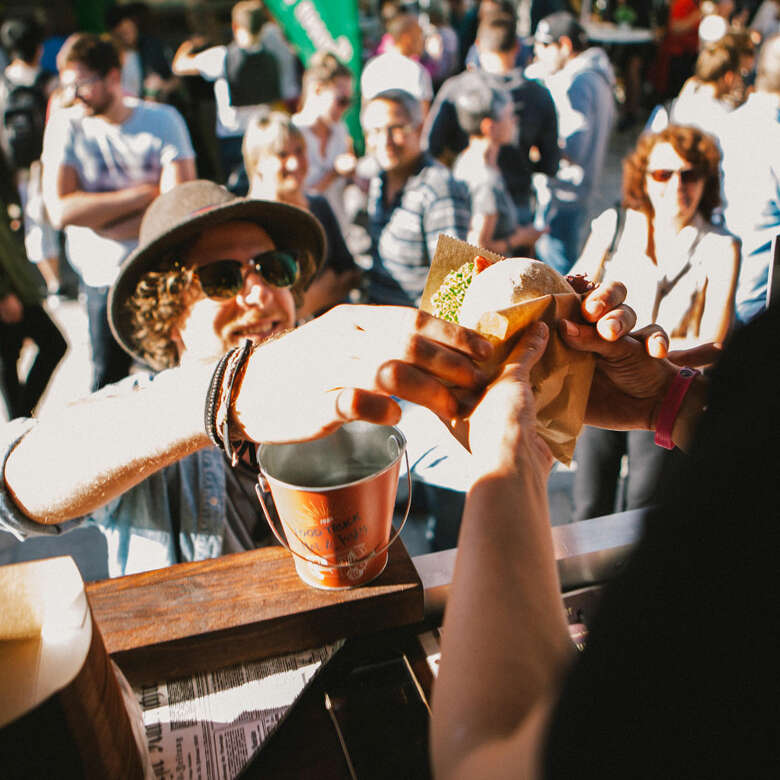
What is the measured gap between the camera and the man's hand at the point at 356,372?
39.1 inches

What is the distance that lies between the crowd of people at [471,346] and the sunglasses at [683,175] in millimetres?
11

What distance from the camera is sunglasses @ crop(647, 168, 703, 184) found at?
2.88 metres

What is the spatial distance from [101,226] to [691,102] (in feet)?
14.1

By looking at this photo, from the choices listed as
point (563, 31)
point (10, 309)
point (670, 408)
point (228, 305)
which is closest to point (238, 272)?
point (228, 305)

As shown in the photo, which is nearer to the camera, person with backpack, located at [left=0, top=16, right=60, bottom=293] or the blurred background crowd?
the blurred background crowd

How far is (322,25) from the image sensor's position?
20.6 ft

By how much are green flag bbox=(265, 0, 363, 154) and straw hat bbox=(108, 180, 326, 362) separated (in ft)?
16.5

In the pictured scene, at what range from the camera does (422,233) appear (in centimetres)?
354

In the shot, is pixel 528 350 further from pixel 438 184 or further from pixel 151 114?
pixel 151 114

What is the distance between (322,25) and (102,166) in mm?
3644

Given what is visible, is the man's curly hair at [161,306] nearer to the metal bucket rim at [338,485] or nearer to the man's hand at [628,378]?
the metal bucket rim at [338,485]

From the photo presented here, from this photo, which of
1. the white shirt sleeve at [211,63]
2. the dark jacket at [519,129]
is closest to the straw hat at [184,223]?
the dark jacket at [519,129]

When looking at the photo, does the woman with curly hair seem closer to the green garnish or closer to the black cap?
the green garnish

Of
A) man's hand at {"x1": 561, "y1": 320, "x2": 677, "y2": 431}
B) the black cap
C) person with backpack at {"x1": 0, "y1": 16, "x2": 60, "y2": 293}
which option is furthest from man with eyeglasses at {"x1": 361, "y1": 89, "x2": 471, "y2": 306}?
person with backpack at {"x1": 0, "y1": 16, "x2": 60, "y2": 293}
